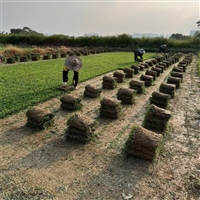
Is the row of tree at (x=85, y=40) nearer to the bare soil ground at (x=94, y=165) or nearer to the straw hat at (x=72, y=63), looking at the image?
the straw hat at (x=72, y=63)

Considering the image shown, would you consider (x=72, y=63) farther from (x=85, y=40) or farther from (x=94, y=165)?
(x=85, y=40)

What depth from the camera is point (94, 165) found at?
5410mm

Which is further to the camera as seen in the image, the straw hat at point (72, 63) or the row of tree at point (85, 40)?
the row of tree at point (85, 40)

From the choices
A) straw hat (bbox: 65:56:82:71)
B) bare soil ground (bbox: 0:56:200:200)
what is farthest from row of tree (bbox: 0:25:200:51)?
bare soil ground (bbox: 0:56:200:200)

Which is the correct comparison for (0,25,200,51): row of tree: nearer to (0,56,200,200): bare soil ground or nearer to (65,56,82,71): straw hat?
(65,56,82,71): straw hat

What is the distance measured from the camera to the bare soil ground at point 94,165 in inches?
179

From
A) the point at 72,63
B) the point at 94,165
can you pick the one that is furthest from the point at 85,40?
the point at 94,165

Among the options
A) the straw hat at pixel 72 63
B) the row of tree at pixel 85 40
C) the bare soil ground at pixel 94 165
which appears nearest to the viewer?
the bare soil ground at pixel 94 165

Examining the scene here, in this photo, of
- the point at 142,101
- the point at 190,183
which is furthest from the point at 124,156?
the point at 142,101

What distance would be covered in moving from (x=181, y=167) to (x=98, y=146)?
2.10m

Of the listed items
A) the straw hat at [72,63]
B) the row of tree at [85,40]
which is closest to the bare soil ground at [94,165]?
the straw hat at [72,63]

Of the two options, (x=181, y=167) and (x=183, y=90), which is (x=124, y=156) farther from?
(x=183, y=90)

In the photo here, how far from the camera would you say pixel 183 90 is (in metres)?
13.2

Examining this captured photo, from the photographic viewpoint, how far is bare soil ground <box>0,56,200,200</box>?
4.54m
